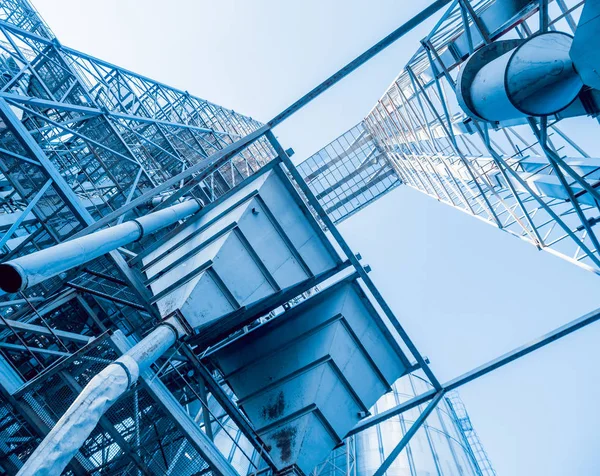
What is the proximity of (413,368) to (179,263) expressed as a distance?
5601 millimetres

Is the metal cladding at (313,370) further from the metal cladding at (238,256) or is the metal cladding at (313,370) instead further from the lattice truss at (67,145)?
the lattice truss at (67,145)

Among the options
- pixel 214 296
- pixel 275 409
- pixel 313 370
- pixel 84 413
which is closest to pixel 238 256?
pixel 214 296

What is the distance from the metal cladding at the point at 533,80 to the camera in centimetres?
434

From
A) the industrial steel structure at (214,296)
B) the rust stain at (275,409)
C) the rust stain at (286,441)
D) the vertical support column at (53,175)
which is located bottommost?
the rust stain at (286,441)

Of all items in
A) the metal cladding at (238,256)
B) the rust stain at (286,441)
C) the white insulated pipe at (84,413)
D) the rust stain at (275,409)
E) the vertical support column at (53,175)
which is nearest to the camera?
the white insulated pipe at (84,413)

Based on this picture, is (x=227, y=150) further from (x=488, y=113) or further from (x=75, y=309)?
(x=488, y=113)

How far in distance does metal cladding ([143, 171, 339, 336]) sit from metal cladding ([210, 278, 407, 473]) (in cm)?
105

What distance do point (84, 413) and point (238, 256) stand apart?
367 cm

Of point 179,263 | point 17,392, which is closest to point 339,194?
point 179,263

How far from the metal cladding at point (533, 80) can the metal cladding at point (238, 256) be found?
13.6 feet

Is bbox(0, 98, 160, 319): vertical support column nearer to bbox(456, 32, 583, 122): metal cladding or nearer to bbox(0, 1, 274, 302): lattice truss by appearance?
bbox(0, 1, 274, 302): lattice truss

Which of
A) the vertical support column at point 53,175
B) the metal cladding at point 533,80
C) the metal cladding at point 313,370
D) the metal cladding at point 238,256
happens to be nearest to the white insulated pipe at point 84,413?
the metal cladding at point 238,256

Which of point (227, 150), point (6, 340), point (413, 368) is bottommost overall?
point (413, 368)

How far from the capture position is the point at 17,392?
543 centimetres
